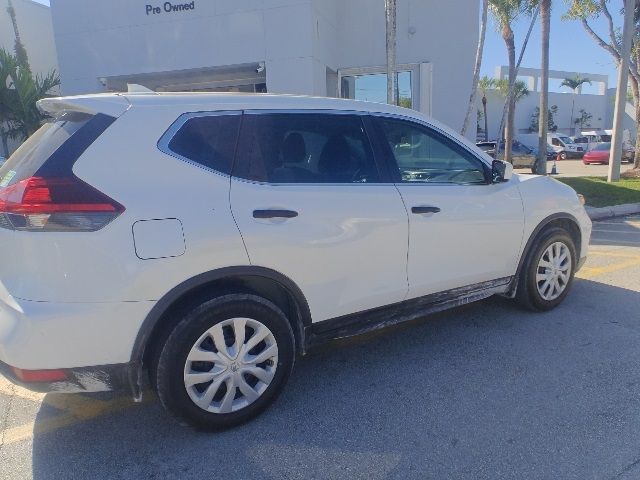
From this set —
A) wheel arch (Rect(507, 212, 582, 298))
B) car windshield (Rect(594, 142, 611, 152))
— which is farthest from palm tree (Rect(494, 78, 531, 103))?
wheel arch (Rect(507, 212, 582, 298))

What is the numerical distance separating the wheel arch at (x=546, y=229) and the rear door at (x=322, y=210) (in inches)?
51.1

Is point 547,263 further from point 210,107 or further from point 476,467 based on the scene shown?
point 210,107

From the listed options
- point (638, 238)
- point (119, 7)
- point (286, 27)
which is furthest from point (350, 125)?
point (119, 7)

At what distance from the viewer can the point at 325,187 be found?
294 centimetres

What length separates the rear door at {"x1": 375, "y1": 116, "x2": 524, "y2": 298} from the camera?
3.30m

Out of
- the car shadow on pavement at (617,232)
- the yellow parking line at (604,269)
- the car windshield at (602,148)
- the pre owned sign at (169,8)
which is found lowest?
the car shadow on pavement at (617,232)

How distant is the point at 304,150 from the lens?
118 inches

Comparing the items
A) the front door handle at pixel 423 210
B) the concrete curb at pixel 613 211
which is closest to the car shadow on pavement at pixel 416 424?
the front door handle at pixel 423 210

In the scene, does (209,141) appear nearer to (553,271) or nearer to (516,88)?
(553,271)

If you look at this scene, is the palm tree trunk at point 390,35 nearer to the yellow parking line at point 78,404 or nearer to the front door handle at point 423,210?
the front door handle at point 423,210

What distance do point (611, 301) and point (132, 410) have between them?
4.27m

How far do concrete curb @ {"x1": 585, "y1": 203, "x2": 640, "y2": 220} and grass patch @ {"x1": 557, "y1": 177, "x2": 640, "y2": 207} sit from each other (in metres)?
0.31

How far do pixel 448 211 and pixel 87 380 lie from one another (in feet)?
8.04

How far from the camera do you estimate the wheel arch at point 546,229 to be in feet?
13.1
